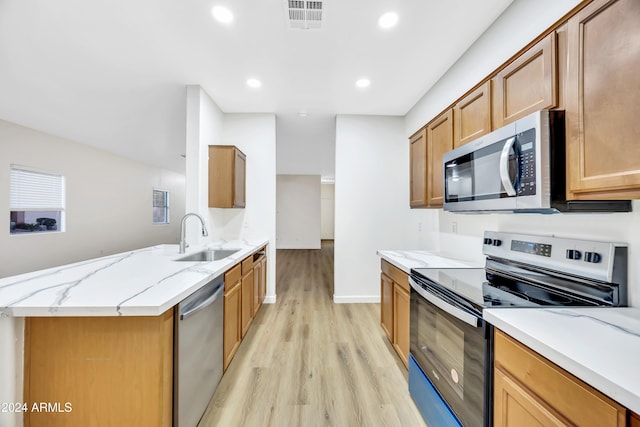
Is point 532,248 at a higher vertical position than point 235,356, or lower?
higher

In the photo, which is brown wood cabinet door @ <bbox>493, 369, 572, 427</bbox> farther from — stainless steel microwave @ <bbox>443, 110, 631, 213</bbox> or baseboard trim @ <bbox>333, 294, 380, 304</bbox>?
baseboard trim @ <bbox>333, 294, 380, 304</bbox>

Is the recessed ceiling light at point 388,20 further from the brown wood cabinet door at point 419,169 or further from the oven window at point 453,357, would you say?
the oven window at point 453,357

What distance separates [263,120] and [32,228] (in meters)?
4.55

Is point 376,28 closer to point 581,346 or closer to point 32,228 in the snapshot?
point 581,346

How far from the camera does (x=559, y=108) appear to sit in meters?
1.07

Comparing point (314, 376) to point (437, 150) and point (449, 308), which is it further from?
point (437, 150)

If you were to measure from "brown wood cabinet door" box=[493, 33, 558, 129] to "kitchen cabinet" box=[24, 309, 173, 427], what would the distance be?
2033 mm

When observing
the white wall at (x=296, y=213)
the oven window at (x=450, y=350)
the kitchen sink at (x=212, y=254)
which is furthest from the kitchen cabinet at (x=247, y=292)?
the white wall at (x=296, y=213)

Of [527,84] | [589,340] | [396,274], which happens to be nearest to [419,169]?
[396,274]

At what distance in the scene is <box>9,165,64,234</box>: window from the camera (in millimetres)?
4043

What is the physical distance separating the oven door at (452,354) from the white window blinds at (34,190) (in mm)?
6216

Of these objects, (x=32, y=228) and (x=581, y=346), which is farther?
(x=32, y=228)

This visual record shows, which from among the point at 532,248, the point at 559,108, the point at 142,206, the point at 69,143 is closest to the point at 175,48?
the point at 559,108

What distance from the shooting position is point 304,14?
179cm
